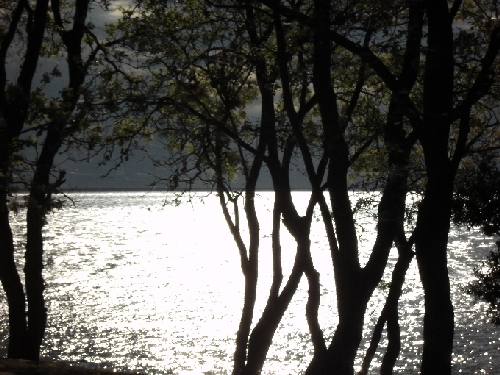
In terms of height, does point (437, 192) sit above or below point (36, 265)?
above

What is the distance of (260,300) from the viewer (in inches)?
2756

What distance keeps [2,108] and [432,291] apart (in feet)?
29.5

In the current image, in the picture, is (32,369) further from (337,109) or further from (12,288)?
(337,109)

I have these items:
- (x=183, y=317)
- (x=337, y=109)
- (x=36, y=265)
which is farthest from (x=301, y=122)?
(x=183, y=317)

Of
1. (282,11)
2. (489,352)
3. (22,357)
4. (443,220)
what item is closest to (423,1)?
(282,11)

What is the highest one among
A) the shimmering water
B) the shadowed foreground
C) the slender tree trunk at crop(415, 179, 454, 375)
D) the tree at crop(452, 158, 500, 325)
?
the tree at crop(452, 158, 500, 325)

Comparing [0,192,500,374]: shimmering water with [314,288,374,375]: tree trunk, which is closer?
[314,288,374,375]: tree trunk

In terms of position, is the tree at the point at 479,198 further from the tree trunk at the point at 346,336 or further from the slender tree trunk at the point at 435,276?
the tree trunk at the point at 346,336

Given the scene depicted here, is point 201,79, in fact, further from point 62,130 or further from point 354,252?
point 354,252

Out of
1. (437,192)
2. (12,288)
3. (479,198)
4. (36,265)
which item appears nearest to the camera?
(437,192)

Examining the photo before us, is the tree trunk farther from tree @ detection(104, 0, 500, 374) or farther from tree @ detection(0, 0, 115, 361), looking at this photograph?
tree @ detection(0, 0, 115, 361)

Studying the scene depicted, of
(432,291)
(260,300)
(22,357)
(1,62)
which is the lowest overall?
(260,300)

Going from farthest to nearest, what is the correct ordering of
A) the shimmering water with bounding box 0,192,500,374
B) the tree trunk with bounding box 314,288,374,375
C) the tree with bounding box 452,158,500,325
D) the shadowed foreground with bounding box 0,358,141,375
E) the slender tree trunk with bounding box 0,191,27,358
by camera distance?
the shimmering water with bounding box 0,192,500,374
the slender tree trunk with bounding box 0,191,27,358
the tree with bounding box 452,158,500,325
the tree trunk with bounding box 314,288,374,375
the shadowed foreground with bounding box 0,358,141,375

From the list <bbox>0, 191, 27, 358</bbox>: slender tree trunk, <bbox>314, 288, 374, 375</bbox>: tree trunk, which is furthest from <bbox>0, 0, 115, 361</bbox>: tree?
<bbox>314, 288, 374, 375</bbox>: tree trunk
